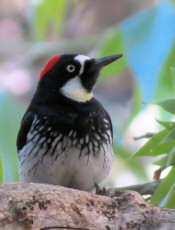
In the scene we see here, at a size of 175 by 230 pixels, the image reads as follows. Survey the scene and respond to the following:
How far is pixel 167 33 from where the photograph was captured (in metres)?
3.47

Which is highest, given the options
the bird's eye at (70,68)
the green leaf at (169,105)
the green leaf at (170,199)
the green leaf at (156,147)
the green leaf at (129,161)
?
the bird's eye at (70,68)

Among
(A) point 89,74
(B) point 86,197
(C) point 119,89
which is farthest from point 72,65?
(C) point 119,89

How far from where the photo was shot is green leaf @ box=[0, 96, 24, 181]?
3.59 m

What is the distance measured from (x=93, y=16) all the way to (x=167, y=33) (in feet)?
17.9

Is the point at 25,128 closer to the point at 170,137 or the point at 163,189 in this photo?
the point at 163,189

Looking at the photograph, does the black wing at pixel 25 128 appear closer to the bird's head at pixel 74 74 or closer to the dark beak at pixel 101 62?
the bird's head at pixel 74 74

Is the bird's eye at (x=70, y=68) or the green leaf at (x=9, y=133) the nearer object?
the bird's eye at (x=70, y=68)

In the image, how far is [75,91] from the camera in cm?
346

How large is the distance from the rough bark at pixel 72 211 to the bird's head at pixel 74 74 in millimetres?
1185

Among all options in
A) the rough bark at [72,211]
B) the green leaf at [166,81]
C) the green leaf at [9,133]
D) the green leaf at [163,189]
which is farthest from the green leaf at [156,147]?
the green leaf at [9,133]

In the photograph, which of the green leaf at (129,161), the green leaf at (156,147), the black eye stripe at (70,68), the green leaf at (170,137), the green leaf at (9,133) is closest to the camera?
the green leaf at (170,137)

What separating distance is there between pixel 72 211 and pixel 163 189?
0.38 meters

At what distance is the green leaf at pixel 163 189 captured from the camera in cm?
243

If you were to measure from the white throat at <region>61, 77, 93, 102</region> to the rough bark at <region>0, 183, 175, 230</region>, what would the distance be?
1161 millimetres
